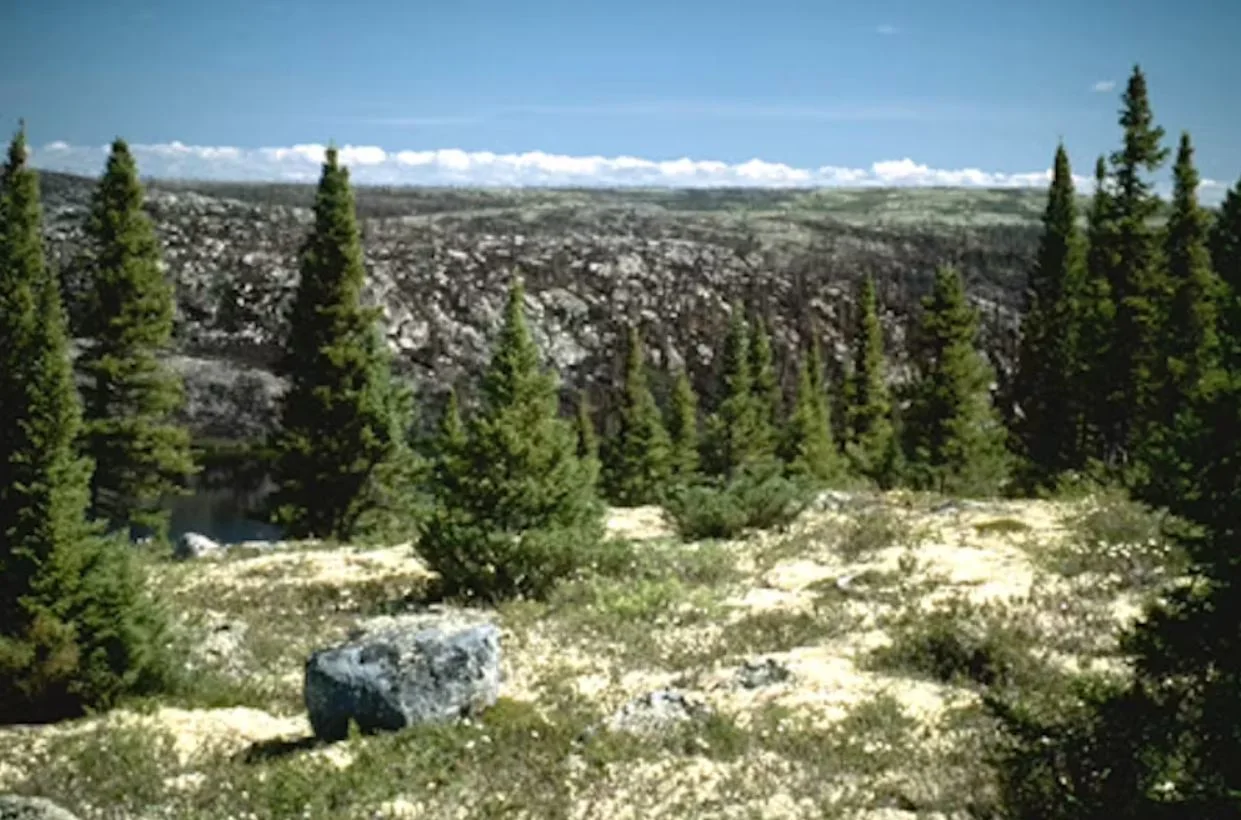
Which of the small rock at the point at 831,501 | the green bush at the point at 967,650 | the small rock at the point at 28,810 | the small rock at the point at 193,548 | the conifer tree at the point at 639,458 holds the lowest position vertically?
the conifer tree at the point at 639,458

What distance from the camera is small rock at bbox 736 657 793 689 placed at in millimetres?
16031

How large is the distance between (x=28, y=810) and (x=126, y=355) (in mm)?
30645

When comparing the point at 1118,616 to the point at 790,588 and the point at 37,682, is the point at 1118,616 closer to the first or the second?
the point at 790,588

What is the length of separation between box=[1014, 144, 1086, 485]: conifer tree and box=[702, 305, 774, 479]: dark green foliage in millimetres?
16296

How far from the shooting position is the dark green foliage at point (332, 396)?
38.2 meters

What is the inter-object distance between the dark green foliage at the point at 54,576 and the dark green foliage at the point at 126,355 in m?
21.3

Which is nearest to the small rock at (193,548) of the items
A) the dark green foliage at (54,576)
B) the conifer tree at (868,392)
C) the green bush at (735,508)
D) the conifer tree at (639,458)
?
the green bush at (735,508)

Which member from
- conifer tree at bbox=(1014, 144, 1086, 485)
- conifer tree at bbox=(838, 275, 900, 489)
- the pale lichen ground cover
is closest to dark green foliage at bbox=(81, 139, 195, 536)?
the pale lichen ground cover

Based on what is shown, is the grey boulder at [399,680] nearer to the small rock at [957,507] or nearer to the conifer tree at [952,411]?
the small rock at [957,507]

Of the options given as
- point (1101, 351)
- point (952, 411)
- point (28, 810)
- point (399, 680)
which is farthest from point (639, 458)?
point (28, 810)

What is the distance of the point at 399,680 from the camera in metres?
14.9

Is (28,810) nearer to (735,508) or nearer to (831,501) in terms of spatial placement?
(735,508)

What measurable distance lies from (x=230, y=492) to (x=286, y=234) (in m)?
89.9

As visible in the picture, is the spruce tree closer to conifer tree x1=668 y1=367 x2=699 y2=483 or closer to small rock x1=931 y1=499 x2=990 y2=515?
small rock x1=931 y1=499 x2=990 y2=515
